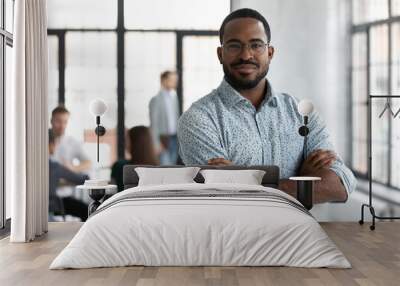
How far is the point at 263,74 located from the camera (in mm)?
7402

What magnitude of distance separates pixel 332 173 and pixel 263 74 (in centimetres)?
138

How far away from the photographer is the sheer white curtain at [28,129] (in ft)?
20.2

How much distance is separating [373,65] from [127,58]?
2815 millimetres

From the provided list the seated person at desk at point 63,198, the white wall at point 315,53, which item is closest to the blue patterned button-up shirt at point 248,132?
the white wall at point 315,53

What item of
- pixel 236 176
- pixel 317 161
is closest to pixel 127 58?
pixel 236 176

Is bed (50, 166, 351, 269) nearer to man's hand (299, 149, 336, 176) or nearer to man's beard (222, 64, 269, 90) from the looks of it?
man's hand (299, 149, 336, 176)

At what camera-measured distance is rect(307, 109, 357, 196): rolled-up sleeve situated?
745 centimetres

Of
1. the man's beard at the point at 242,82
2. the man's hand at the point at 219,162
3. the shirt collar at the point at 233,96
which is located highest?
the man's beard at the point at 242,82

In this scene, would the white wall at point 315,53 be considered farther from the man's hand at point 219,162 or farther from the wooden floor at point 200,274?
the wooden floor at point 200,274

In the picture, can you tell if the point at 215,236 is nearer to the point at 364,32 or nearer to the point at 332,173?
the point at 332,173

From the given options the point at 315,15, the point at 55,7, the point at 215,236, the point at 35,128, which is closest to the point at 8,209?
the point at 35,128

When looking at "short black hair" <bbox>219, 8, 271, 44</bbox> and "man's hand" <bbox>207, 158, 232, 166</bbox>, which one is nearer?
"man's hand" <bbox>207, 158, 232, 166</bbox>

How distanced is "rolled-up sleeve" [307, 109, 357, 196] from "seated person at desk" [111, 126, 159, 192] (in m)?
1.83

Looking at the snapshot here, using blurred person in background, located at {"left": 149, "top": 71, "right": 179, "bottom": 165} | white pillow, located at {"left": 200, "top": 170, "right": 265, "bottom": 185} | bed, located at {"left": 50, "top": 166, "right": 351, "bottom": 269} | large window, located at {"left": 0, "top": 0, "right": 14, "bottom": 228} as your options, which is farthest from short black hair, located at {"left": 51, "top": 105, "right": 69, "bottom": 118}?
bed, located at {"left": 50, "top": 166, "right": 351, "bottom": 269}
